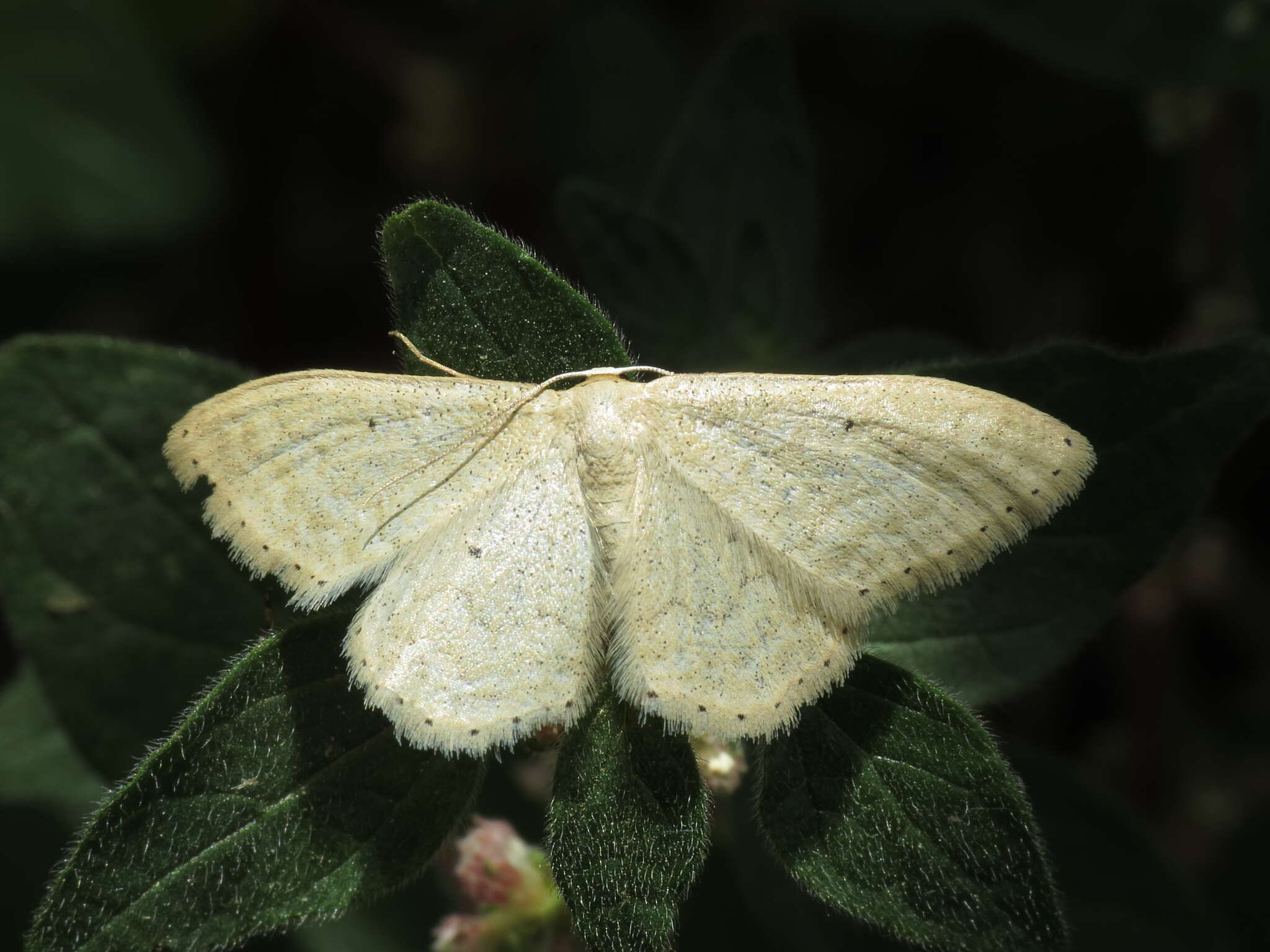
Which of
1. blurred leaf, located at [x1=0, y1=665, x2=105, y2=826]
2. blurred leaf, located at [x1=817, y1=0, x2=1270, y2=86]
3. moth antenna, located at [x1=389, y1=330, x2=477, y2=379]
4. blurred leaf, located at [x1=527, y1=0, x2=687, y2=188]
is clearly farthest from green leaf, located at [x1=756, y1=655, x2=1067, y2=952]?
blurred leaf, located at [x1=527, y1=0, x2=687, y2=188]

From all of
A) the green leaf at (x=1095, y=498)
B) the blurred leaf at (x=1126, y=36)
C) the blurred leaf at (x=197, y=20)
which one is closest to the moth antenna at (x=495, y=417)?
the green leaf at (x=1095, y=498)

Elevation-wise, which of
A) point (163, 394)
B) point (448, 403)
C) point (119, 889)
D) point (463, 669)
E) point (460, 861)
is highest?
point (448, 403)

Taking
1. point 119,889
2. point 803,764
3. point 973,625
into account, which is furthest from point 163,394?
point 973,625

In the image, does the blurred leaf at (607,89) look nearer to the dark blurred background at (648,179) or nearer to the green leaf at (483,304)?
the dark blurred background at (648,179)

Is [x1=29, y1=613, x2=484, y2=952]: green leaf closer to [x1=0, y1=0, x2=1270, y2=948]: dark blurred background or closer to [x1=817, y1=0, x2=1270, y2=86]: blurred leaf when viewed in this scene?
[x1=0, y1=0, x2=1270, y2=948]: dark blurred background

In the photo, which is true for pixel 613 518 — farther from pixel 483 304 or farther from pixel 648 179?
pixel 648 179

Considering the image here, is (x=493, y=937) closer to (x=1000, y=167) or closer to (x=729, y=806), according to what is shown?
(x=729, y=806)

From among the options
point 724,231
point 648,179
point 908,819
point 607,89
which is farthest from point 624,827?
point 607,89
